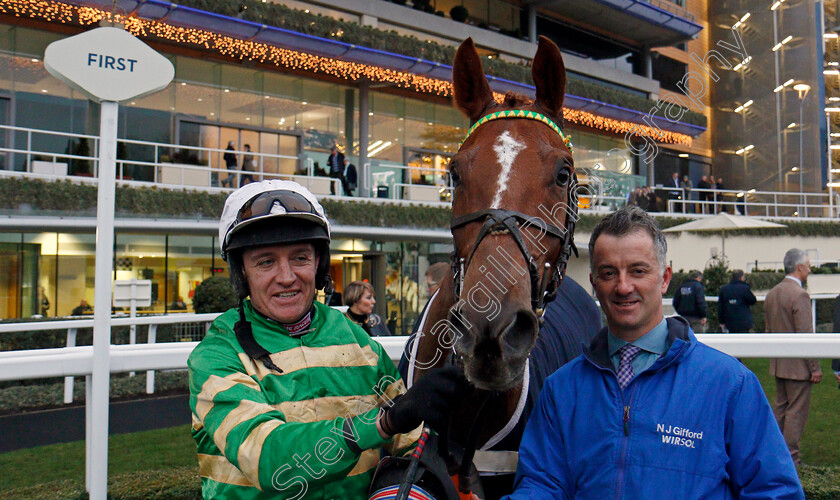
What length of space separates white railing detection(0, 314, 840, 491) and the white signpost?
0.04 m

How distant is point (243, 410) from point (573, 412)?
85 centimetres

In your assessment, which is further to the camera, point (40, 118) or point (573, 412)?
point (40, 118)

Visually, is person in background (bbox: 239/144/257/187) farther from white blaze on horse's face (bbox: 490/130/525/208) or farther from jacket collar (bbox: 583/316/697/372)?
jacket collar (bbox: 583/316/697/372)

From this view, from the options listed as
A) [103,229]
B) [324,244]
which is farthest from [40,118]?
[324,244]

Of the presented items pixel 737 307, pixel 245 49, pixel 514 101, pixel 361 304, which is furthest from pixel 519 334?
pixel 245 49

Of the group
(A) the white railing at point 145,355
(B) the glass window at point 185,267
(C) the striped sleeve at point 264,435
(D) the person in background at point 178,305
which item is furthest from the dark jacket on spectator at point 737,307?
(D) the person in background at point 178,305

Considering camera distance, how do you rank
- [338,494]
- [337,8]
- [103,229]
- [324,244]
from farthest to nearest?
[337,8] → [103,229] → [324,244] → [338,494]

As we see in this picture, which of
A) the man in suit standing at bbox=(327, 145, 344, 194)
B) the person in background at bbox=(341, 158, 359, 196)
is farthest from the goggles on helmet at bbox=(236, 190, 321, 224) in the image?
the man in suit standing at bbox=(327, 145, 344, 194)

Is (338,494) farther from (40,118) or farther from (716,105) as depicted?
(716,105)

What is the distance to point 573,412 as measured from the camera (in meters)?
1.61

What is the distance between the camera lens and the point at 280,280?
156 centimetres

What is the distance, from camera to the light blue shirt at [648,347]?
1.60 meters

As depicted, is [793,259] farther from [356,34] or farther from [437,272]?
[356,34]

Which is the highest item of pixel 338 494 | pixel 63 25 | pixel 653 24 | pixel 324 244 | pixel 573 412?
pixel 653 24
